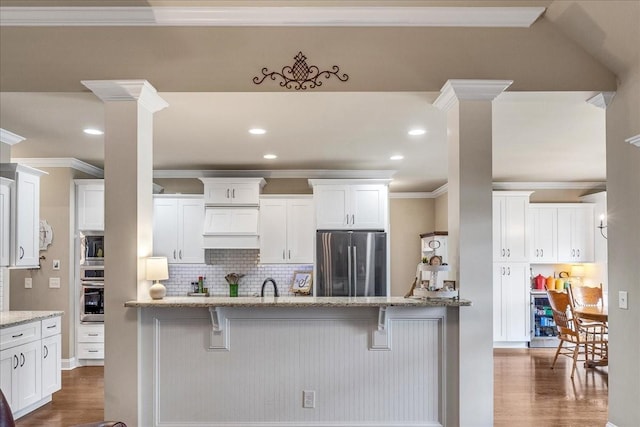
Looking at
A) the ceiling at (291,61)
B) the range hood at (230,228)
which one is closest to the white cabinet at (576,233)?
the range hood at (230,228)

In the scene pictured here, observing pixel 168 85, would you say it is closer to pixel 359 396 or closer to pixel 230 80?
pixel 230 80

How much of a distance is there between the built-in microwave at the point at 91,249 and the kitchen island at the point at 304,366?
144 inches

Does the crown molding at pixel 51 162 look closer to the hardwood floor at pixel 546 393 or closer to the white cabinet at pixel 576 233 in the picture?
the hardwood floor at pixel 546 393

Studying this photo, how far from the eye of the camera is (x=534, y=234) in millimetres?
8758

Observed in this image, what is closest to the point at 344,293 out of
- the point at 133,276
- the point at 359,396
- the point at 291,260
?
the point at 291,260

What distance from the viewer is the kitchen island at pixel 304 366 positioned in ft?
12.2

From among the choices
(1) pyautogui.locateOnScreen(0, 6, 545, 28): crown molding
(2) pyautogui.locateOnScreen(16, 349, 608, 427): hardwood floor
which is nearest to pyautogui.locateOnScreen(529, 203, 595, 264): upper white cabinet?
(2) pyautogui.locateOnScreen(16, 349, 608, 427): hardwood floor

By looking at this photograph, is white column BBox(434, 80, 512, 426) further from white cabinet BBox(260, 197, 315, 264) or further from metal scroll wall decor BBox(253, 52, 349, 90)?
white cabinet BBox(260, 197, 315, 264)

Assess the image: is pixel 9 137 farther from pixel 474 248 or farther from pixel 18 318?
pixel 474 248

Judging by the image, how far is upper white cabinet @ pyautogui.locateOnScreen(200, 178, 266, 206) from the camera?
7.42 metres

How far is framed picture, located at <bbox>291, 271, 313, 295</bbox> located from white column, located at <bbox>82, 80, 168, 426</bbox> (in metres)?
4.12

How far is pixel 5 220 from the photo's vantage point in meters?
4.78

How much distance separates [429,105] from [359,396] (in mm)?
2234

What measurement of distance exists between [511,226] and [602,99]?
16.1 ft
